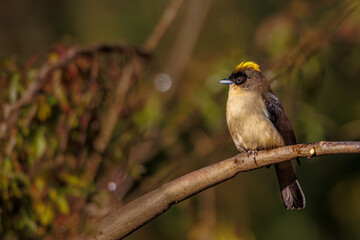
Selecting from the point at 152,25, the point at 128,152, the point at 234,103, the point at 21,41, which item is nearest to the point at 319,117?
the point at 234,103

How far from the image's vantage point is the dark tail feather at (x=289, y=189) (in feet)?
12.3

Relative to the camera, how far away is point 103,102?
3893 millimetres

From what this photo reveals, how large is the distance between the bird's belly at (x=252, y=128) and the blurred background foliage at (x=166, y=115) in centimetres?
22

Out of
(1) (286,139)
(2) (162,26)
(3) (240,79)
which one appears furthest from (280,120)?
(2) (162,26)

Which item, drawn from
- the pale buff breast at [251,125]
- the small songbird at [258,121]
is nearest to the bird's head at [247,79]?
the small songbird at [258,121]

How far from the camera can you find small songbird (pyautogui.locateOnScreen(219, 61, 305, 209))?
145 inches

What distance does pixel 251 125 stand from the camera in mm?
3695

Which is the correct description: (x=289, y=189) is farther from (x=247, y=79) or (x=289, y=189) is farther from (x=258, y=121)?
(x=247, y=79)

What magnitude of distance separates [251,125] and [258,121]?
0.06 m

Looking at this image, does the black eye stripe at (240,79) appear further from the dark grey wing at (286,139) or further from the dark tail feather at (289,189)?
the dark tail feather at (289,189)

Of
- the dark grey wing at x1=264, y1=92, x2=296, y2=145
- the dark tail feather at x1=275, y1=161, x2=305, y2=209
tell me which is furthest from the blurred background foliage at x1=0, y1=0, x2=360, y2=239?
the dark tail feather at x1=275, y1=161, x2=305, y2=209

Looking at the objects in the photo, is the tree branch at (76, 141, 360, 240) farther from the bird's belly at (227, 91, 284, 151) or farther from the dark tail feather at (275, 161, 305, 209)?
the dark tail feather at (275, 161, 305, 209)

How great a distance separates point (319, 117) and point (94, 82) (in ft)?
6.16

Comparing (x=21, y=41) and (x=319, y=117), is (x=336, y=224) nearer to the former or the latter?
(x=319, y=117)
